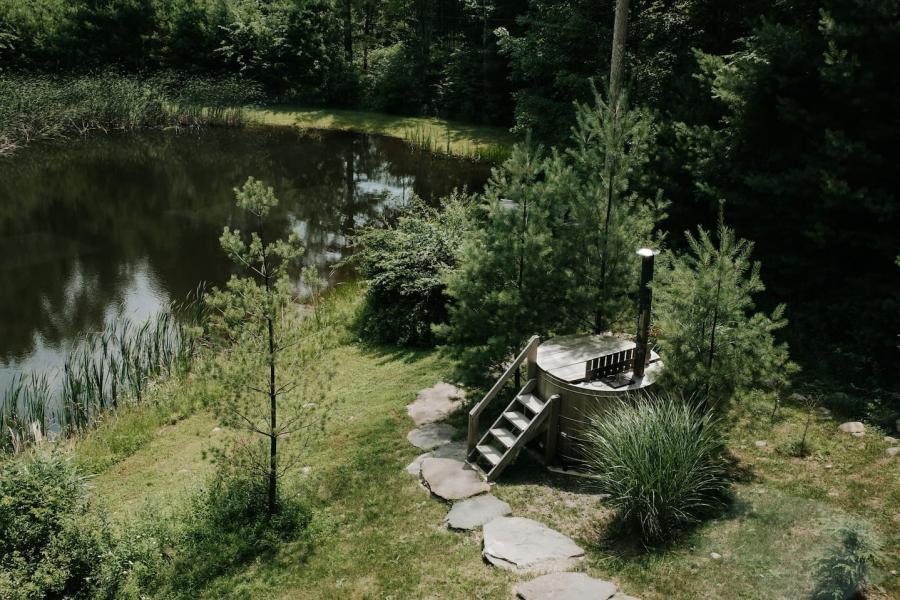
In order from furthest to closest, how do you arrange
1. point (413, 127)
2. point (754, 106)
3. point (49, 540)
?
point (413, 127)
point (754, 106)
point (49, 540)

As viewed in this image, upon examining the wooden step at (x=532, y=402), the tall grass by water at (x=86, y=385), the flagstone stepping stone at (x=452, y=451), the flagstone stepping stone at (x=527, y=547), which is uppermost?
the wooden step at (x=532, y=402)

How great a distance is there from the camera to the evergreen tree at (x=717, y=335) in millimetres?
7031

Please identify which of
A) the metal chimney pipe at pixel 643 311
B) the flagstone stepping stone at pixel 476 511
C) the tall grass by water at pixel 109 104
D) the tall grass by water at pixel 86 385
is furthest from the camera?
the tall grass by water at pixel 109 104

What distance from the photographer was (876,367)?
938cm

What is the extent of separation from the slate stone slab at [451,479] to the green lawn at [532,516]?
0.16 metres

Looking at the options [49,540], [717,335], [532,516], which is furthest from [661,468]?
[49,540]

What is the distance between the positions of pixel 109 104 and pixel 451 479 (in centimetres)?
2832

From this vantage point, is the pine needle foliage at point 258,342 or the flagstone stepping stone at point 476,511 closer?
the pine needle foliage at point 258,342

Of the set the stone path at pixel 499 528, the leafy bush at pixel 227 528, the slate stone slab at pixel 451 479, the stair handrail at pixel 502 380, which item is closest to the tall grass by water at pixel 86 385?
the leafy bush at pixel 227 528

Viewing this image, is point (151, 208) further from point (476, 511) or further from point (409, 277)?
point (476, 511)

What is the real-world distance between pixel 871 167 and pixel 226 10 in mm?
33856

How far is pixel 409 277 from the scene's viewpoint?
12719 millimetres

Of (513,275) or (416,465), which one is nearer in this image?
(416,465)

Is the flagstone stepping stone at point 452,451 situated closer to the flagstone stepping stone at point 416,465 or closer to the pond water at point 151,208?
Result: the flagstone stepping stone at point 416,465
